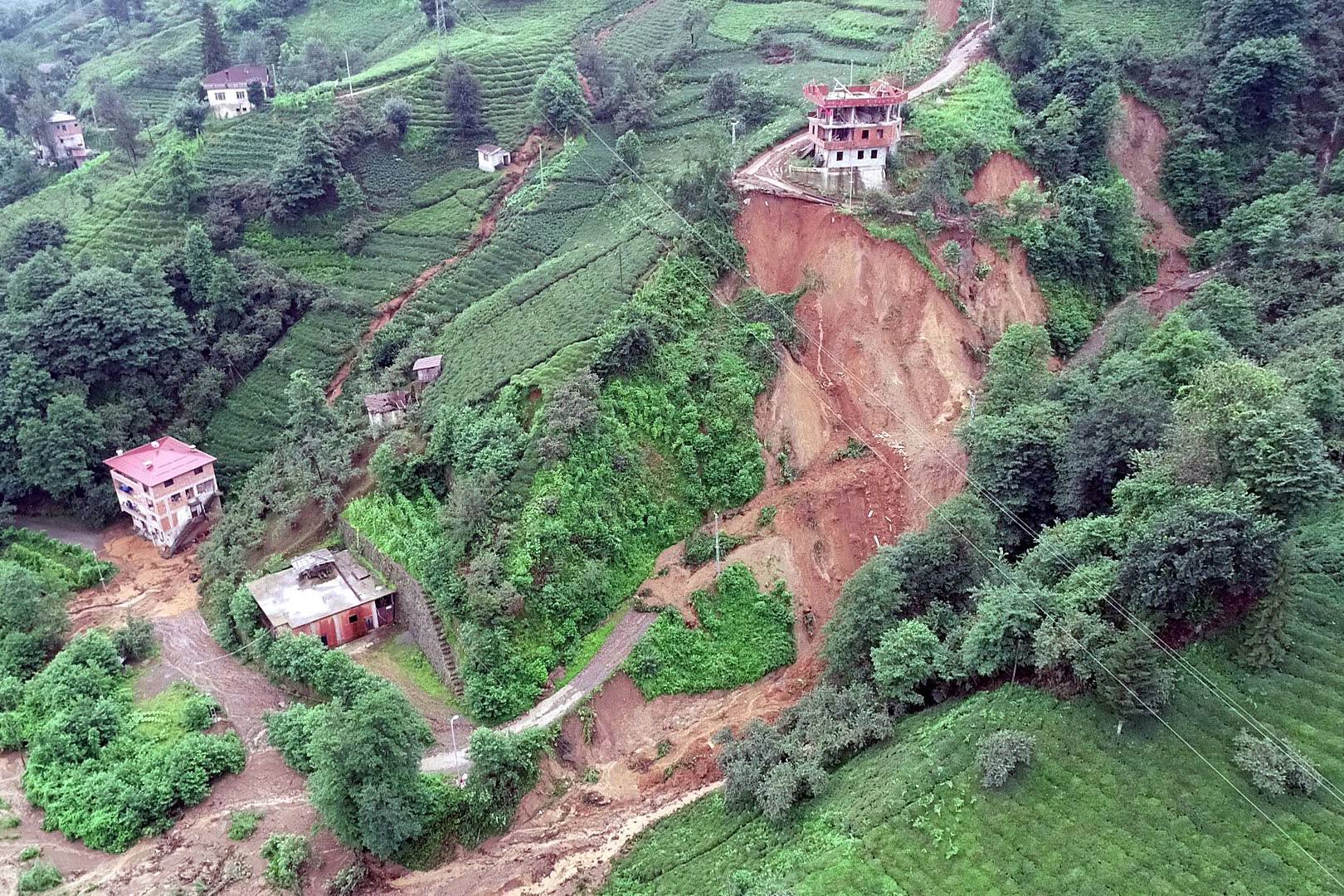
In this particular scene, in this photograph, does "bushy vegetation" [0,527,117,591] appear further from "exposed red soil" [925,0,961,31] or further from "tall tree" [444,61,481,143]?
"exposed red soil" [925,0,961,31]

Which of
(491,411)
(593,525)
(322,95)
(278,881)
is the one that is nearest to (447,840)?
(278,881)

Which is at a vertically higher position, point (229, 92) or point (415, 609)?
point (229, 92)

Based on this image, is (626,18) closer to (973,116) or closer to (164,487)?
(973,116)

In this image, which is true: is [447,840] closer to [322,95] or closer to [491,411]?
[491,411]

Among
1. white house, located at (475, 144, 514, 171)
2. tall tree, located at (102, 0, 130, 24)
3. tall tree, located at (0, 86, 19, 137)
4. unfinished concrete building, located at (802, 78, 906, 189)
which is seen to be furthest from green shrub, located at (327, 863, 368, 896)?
tall tree, located at (102, 0, 130, 24)

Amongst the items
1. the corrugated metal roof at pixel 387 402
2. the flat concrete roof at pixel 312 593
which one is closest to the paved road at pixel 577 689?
the flat concrete roof at pixel 312 593

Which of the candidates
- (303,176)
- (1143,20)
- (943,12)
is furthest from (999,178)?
(303,176)
